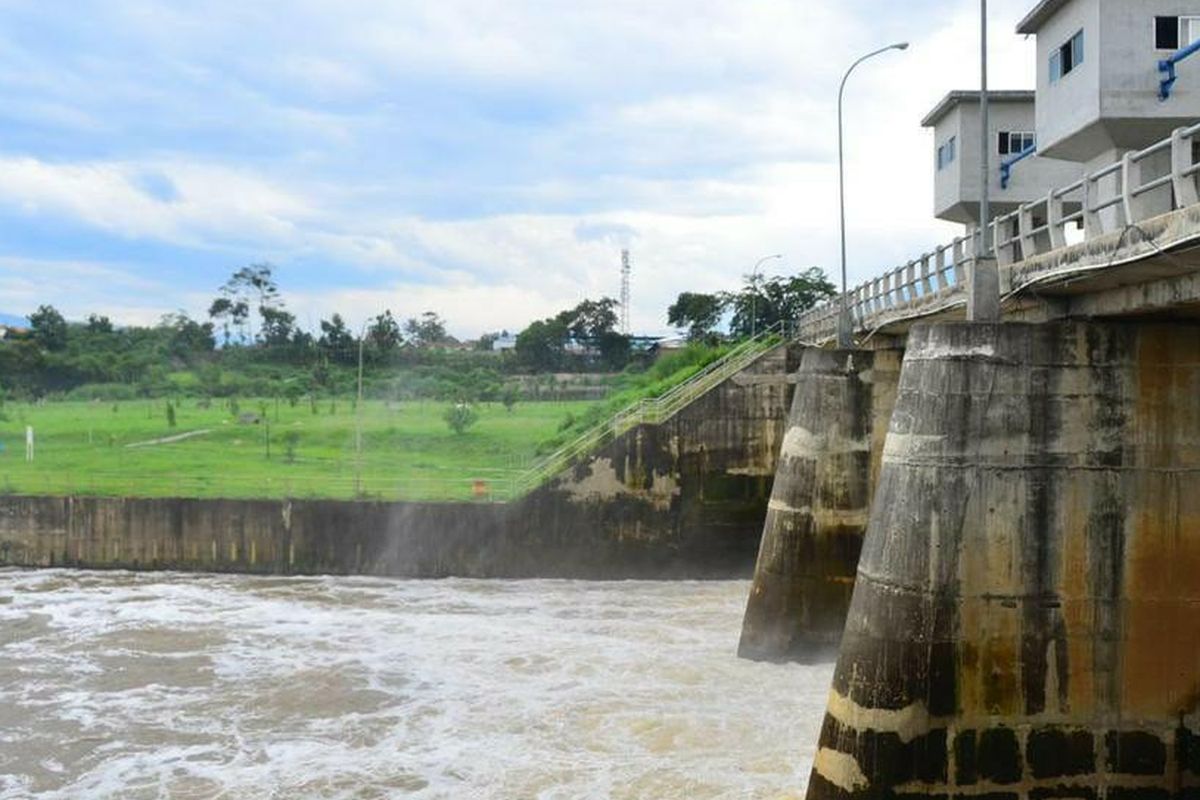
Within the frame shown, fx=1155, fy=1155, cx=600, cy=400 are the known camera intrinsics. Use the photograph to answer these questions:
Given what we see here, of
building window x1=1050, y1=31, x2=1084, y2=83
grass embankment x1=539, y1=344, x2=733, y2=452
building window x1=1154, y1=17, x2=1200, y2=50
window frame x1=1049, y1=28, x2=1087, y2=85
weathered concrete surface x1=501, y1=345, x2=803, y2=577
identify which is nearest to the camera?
building window x1=1154, y1=17, x2=1200, y2=50

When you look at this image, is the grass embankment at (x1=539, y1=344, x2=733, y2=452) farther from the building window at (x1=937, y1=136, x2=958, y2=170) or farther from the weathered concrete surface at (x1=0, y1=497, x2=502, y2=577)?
the building window at (x1=937, y1=136, x2=958, y2=170)

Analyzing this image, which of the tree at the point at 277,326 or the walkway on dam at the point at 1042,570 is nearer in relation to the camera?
the walkway on dam at the point at 1042,570

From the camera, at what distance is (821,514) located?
21422 millimetres

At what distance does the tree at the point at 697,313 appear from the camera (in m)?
74.4

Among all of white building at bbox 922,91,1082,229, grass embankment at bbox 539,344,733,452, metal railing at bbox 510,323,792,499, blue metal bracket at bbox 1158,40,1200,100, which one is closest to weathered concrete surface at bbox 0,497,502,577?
metal railing at bbox 510,323,792,499

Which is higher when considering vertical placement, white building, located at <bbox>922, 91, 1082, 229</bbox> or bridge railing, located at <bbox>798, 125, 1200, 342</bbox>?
white building, located at <bbox>922, 91, 1082, 229</bbox>

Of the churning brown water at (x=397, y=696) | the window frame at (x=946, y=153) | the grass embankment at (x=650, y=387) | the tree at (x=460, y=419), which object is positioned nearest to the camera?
the churning brown water at (x=397, y=696)

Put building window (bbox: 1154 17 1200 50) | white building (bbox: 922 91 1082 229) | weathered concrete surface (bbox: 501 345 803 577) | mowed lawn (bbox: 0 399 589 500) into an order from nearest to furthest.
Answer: building window (bbox: 1154 17 1200 50) → white building (bbox: 922 91 1082 229) → weathered concrete surface (bbox: 501 345 803 577) → mowed lawn (bbox: 0 399 589 500)

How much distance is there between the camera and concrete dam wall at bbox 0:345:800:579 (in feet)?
104

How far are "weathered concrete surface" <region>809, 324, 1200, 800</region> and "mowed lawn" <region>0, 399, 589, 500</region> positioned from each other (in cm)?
2357

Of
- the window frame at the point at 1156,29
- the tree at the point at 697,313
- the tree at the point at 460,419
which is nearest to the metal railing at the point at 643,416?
the window frame at the point at 1156,29

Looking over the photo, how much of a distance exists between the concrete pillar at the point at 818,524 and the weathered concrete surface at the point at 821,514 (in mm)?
18

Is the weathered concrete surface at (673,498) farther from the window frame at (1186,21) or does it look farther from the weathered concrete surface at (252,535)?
the window frame at (1186,21)

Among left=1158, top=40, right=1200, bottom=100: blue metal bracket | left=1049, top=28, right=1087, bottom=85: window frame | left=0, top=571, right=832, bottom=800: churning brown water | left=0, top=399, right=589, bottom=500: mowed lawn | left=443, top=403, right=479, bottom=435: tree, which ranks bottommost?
left=0, top=571, right=832, bottom=800: churning brown water
